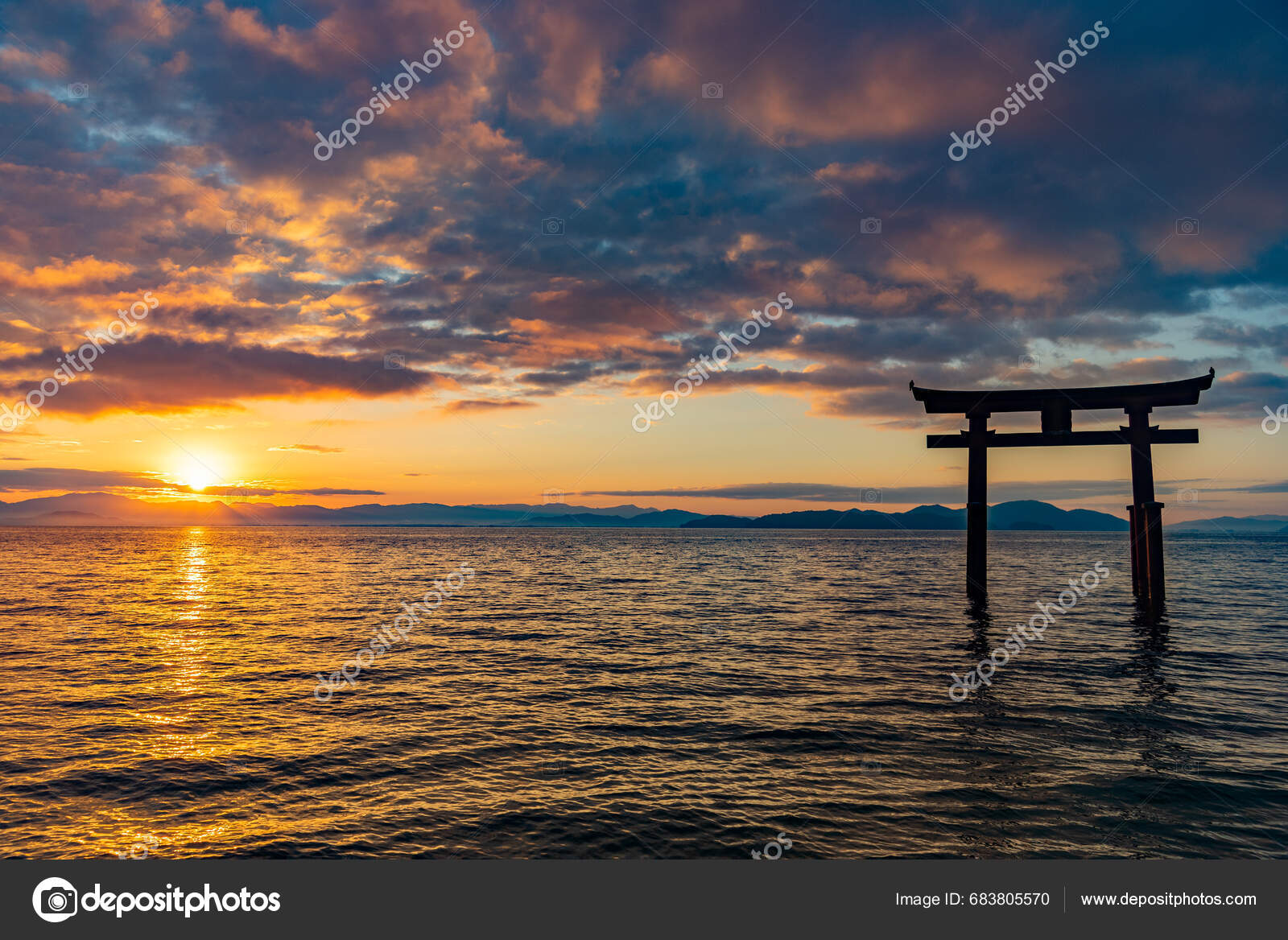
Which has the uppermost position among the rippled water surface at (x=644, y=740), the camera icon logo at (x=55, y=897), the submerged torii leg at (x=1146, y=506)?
the submerged torii leg at (x=1146, y=506)

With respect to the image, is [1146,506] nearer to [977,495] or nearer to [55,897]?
[977,495]

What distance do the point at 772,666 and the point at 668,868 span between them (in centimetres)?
1254

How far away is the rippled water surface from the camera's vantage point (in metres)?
8.05

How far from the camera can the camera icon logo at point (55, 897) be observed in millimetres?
5707

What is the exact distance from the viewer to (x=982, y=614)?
28062 millimetres

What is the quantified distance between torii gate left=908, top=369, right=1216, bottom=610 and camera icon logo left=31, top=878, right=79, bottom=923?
2380 centimetres

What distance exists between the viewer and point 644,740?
1159cm

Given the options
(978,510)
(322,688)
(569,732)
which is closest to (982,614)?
(978,510)

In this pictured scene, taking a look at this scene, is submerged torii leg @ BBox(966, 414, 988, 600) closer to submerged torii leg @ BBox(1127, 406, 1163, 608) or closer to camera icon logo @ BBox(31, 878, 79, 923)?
submerged torii leg @ BBox(1127, 406, 1163, 608)

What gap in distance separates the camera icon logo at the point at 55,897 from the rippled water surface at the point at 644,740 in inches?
76.2

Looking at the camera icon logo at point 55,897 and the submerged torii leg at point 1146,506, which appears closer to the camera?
the camera icon logo at point 55,897

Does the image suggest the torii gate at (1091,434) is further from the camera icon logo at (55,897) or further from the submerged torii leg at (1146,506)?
the camera icon logo at (55,897)

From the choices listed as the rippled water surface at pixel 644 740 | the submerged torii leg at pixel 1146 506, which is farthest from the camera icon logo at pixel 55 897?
the submerged torii leg at pixel 1146 506

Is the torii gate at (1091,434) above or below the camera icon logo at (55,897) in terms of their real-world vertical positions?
above
